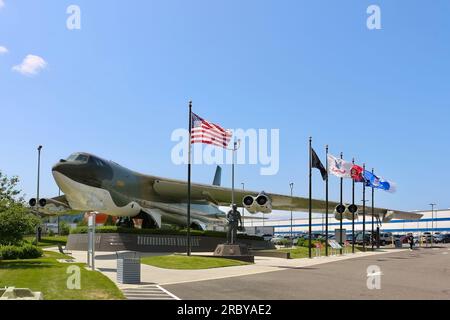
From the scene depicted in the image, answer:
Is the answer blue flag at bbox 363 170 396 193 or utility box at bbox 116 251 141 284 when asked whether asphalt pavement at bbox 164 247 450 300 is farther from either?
blue flag at bbox 363 170 396 193

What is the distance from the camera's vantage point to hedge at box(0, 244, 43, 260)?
26797mm

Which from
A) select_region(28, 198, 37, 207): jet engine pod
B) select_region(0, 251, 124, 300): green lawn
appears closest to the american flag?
select_region(0, 251, 124, 300): green lawn

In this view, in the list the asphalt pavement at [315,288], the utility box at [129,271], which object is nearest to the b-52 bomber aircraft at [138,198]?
the asphalt pavement at [315,288]

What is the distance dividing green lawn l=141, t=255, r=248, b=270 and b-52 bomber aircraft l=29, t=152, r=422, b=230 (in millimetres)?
8294

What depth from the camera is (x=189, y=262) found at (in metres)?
25.3

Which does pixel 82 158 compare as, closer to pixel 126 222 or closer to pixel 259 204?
pixel 126 222

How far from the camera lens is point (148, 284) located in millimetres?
16734

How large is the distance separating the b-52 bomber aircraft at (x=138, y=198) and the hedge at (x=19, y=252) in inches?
203

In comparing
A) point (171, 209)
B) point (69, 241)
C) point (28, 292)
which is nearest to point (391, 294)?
point (28, 292)

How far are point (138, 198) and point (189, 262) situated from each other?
14.9 m

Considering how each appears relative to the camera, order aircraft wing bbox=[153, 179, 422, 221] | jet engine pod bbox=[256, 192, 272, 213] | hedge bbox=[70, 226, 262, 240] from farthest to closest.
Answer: aircraft wing bbox=[153, 179, 422, 221]
hedge bbox=[70, 226, 262, 240]
jet engine pod bbox=[256, 192, 272, 213]
